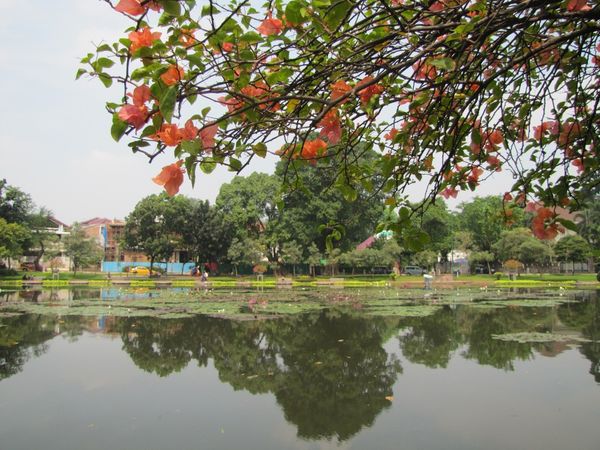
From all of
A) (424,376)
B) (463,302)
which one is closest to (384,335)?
(424,376)

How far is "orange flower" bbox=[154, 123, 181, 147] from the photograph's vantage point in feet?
4.01

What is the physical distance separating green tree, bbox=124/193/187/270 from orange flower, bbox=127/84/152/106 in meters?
29.4

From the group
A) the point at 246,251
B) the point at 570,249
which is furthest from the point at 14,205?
the point at 570,249

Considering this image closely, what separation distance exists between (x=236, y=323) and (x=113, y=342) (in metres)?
2.37

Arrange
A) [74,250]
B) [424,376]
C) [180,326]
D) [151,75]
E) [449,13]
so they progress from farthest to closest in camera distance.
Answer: [74,250]
[180,326]
[424,376]
[449,13]
[151,75]

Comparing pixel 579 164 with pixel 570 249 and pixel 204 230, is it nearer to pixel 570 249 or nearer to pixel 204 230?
pixel 204 230

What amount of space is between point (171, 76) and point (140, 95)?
0.33ft

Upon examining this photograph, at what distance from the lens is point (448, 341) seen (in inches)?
285

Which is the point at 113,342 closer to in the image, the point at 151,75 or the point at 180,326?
the point at 180,326

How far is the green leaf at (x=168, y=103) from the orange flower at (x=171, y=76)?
0.50 feet

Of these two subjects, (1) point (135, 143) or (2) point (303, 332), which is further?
(2) point (303, 332)

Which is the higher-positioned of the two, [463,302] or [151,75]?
[151,75]

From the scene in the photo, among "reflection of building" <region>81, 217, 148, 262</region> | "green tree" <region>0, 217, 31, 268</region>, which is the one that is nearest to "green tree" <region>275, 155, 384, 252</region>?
"green tree" <region>0, 217, 31, 268</region>

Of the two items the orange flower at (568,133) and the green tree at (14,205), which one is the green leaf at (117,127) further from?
the green tree at (14,205)
